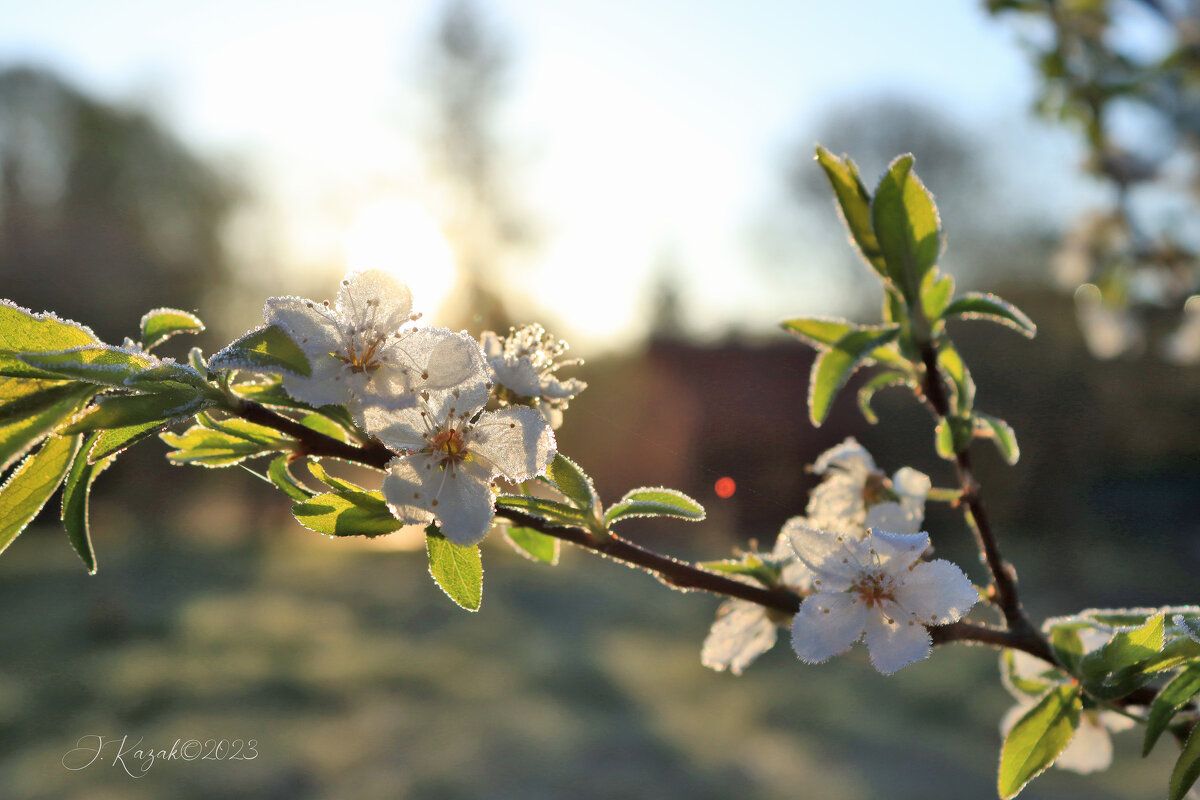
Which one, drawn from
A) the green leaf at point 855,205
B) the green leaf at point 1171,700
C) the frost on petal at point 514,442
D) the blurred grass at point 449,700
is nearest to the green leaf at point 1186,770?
the green leaf at point 1171,700

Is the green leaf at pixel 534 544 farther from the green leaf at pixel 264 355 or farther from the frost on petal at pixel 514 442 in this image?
the green leaf at pixel 264 355

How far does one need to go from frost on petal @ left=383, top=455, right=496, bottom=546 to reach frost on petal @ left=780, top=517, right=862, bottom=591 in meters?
0.31

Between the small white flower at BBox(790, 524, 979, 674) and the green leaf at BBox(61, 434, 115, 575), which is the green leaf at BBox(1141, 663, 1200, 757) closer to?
the small white flower at BBox(790, 524, 979, 674)

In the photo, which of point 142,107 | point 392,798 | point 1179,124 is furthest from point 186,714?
point 142,107

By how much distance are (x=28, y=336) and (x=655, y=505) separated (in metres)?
0.54

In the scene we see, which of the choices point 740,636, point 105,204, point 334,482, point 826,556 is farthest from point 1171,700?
point 105,204

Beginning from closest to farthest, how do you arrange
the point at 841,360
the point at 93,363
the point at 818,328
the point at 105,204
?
the point at 93,363, the point at 841,360, the point at 818,328, the point at 105,204

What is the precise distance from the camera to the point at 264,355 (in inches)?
26.0

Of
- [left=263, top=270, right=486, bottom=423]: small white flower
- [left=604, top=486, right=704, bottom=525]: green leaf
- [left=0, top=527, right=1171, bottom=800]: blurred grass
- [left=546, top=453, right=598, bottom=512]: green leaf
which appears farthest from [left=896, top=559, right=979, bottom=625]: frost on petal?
[left=0, top=527, right=1171, bottom=800]: blurred grass

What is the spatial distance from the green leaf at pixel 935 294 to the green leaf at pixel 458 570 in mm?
509

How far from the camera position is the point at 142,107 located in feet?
39.3

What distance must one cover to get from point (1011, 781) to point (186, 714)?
18.6ft

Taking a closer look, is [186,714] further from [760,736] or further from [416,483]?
[416,483]

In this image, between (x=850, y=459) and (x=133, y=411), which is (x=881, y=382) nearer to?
(x=850, y=459)
